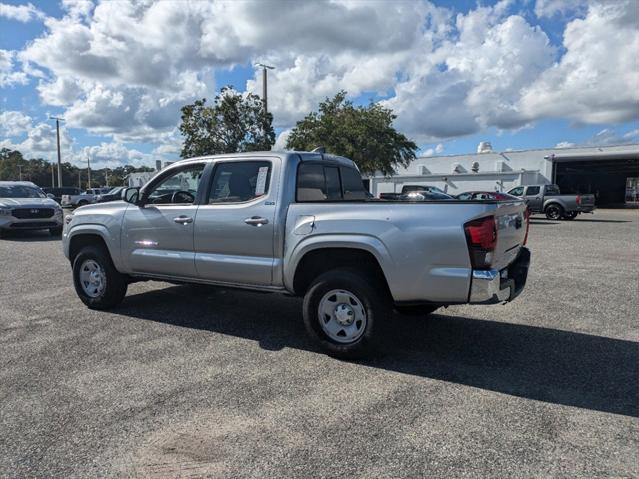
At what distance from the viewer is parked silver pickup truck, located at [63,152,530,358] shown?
12.8 ft

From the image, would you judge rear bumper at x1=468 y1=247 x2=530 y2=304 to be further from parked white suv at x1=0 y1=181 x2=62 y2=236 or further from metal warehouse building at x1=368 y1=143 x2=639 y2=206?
metal warehouse building at x1=368 y1=143 x2=639 y2=206

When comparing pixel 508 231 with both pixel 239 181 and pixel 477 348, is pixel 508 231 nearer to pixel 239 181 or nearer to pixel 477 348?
pixel 477 348

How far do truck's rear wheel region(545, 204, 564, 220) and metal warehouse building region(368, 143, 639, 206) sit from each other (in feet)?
51.1

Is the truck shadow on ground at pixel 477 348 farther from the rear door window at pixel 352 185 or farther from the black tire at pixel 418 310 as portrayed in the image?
the rear door window at pixel 352 185

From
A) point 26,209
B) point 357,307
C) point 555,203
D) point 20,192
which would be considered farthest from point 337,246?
point 555,203

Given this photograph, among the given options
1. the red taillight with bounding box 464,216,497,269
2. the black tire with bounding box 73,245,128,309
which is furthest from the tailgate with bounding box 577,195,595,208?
the black tire with bounding box 73,245,128,309

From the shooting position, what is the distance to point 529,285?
7672mm

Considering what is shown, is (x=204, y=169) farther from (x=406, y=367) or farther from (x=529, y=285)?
(x=529, y=285)

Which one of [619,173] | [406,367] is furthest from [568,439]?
[619,173]

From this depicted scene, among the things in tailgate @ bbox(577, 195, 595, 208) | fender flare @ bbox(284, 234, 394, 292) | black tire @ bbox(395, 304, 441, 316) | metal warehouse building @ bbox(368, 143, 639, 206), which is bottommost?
black tire @ bbox(395, 304, 441, 316)

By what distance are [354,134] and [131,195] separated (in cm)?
2419

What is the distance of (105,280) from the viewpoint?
6078 millimetres

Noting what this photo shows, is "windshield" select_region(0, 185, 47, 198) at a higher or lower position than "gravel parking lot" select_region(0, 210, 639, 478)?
higher

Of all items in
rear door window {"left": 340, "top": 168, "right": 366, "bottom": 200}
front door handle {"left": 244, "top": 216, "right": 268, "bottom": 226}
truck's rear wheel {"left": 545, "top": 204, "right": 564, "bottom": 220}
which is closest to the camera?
front door handle {"left": 244, "top": 216, "right": 268, "bottom": 226}
